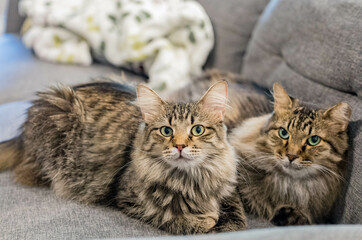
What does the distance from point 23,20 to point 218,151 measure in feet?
8.90

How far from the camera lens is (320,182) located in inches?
50.6

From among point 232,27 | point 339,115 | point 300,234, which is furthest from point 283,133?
point 232,27

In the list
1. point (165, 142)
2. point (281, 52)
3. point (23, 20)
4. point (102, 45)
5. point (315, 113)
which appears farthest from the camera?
point (23, 20)

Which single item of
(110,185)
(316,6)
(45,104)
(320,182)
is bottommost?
(110,185)

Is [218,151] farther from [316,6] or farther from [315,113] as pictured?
[316,6]

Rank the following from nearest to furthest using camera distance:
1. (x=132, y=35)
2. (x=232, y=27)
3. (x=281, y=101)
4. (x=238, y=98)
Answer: (x=281, y=101), (x=238, y=98), (x=132, y=35), (x=232, y=27)

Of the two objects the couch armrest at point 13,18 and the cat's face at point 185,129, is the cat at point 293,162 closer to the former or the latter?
the cat's face at point 185,129

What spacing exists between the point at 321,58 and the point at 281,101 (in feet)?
1.20

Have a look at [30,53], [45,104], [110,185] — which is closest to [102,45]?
[30,53]

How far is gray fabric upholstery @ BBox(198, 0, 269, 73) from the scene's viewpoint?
7.57 feet

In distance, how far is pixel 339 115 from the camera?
1.22 m

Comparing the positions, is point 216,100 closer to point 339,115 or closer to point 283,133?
point 283,133

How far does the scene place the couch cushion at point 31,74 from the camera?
210 centimetres

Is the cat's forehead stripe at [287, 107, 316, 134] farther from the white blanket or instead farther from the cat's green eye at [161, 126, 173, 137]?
the white blanket
